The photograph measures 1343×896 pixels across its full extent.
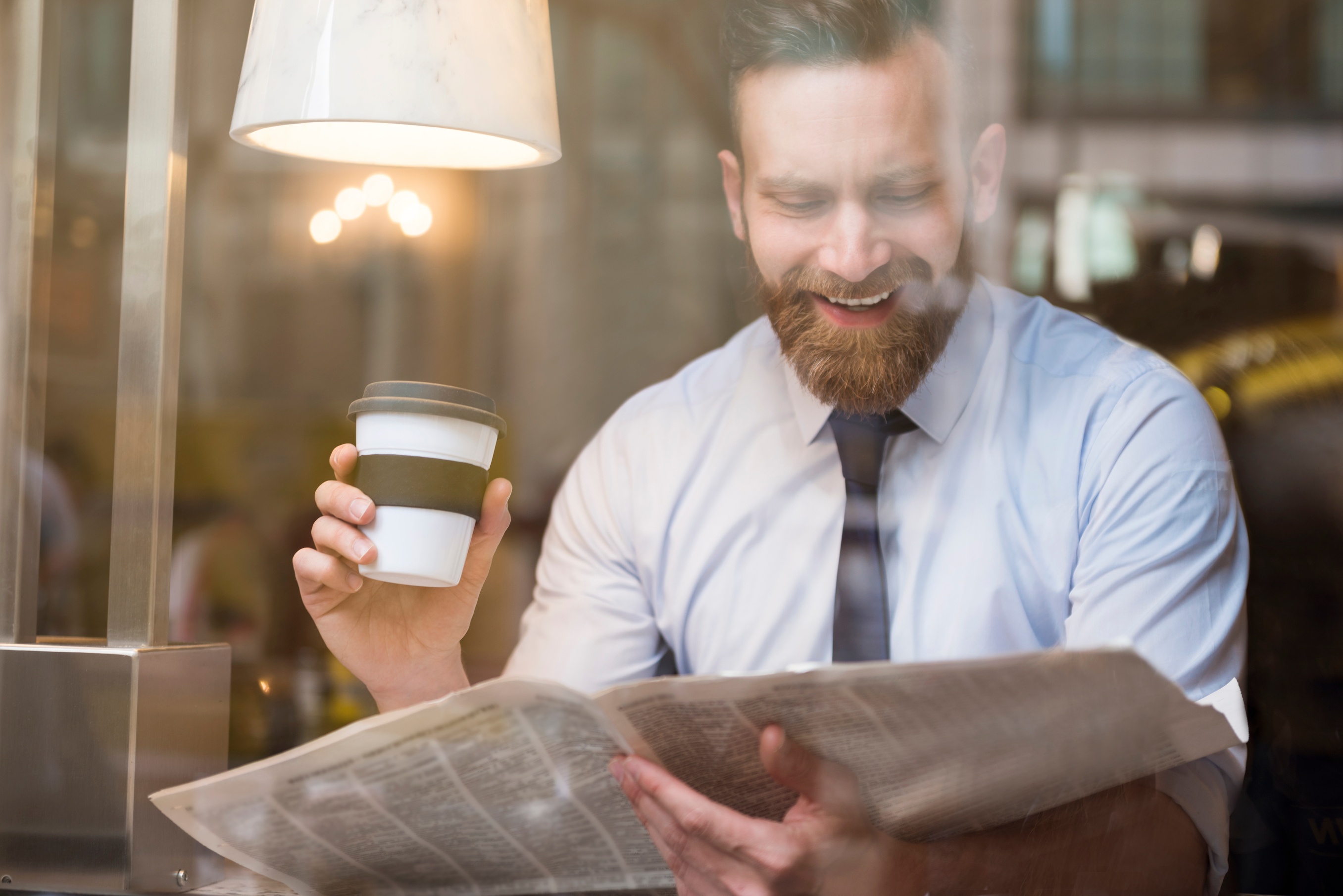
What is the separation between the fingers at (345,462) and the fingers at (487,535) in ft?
0.39

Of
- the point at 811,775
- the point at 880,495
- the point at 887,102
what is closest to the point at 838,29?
the point at 887,102

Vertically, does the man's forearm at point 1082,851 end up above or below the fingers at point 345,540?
below

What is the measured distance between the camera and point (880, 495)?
0.96 metres

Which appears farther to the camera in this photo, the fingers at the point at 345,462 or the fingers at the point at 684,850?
the fingers at the point at 345,462

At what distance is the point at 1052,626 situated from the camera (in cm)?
88

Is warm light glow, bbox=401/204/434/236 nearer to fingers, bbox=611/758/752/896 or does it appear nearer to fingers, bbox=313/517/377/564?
fingers, bbox=313/517/377/564

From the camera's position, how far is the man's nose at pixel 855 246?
93cm

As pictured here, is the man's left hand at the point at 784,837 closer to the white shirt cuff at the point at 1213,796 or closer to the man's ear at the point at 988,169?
the white shirt cuff at the point at 1213,796

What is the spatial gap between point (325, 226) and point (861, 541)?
774 millimetres

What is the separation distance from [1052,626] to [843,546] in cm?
19

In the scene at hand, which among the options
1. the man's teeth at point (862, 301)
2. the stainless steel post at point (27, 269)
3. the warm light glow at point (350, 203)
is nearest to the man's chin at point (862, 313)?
the man's teeth at point (862, 301)

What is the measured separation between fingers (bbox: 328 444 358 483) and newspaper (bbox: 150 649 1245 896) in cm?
23

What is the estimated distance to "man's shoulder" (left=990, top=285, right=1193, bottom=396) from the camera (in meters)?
0.92

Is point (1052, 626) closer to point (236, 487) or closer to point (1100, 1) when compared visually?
point (1100, 1)
